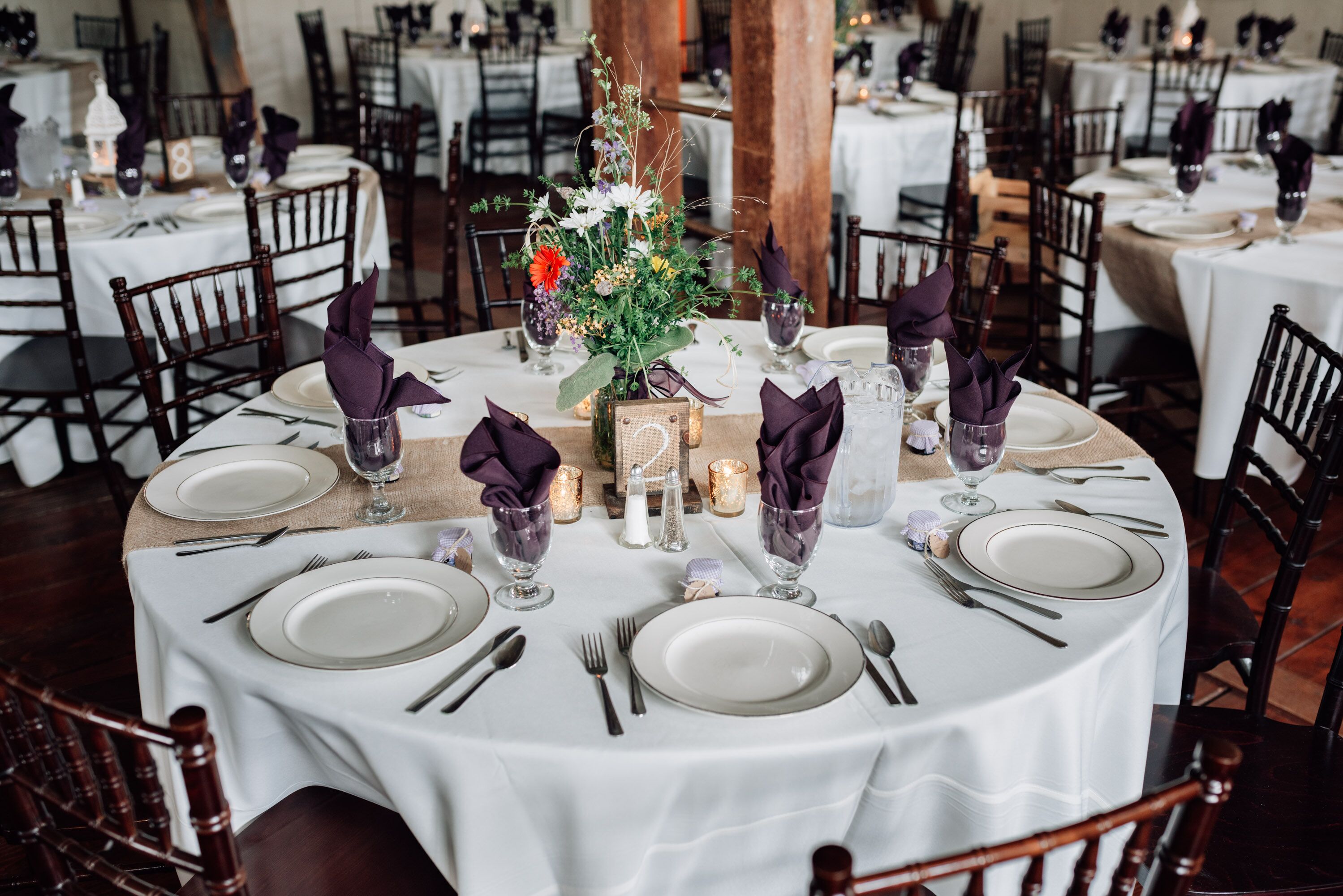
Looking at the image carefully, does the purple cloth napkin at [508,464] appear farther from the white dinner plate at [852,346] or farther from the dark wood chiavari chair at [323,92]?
the dark wood chiavari chair at [323,92]

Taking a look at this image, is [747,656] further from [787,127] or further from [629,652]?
[787,127]

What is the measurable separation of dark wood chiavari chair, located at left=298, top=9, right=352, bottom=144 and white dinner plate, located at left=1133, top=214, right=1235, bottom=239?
521 centimetres

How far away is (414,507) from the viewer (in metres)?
1.52

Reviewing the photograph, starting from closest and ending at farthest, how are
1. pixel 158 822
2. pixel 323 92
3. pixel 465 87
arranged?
1. pixel 158 822
2. pixel 465 87
3. pixel 323 92

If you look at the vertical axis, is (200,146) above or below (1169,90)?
below

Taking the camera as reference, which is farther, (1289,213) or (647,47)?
(647,47)

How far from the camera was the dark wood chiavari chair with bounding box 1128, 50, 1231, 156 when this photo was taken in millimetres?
5340

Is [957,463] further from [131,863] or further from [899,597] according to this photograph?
[131,863]

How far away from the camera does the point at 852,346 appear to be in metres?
2.11

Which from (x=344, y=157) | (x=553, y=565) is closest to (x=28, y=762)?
(x=553, y=565)

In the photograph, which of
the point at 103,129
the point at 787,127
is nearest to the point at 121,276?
the point at 103,129

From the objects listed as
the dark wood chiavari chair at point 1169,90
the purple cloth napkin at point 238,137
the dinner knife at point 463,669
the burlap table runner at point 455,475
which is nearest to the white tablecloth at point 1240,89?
the dark wood chiavari chair at point 1169,90

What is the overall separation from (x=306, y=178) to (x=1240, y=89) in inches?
191

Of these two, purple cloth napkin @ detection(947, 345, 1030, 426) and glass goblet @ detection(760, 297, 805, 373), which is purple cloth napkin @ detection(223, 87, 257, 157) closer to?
glass goblet @ detection(760, 297, 805, 373)
